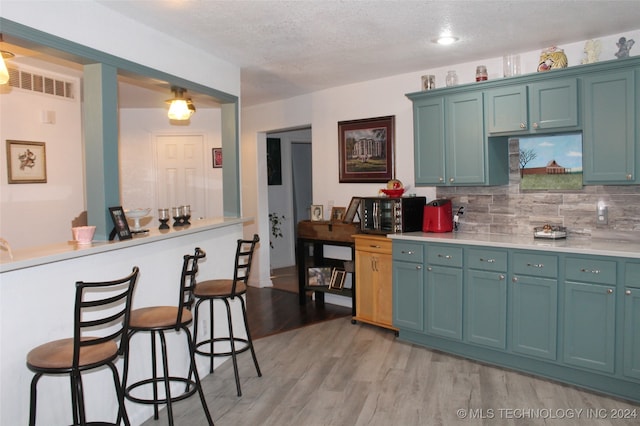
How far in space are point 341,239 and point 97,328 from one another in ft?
9.89

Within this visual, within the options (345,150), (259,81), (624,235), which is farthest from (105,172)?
(624,235)

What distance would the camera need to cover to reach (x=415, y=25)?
3486 millimetres

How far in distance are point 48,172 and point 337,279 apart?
323 centimetres

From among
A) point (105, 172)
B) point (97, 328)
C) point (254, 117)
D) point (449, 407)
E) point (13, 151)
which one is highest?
point (254, 117)

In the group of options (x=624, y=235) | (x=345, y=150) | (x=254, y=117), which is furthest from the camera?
(x=254, y=117)

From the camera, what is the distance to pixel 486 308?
3.93m

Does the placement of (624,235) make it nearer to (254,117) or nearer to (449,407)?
(449,407)

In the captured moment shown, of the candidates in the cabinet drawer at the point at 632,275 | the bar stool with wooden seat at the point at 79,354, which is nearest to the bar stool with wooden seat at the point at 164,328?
the bar stool with wooden seat at the point at 79,354

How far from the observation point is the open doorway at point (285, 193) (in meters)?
7.96

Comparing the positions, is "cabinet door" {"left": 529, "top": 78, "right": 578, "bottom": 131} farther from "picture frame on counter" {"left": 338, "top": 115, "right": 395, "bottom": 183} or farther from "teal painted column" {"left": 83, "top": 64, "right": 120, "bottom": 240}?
"teal painted column" {"left": 83, "top": 64, "right": 120, "bottom": 240}

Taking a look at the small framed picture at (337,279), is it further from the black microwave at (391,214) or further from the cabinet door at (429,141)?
the cabinet door at (429,141)

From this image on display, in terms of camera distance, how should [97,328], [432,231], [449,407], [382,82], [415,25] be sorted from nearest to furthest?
[97,328], [449,407], [415,25], [432,231], [382,82]

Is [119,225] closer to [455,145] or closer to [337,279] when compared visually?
[455,145]

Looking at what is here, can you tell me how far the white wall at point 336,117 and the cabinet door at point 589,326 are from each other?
1.77 m
